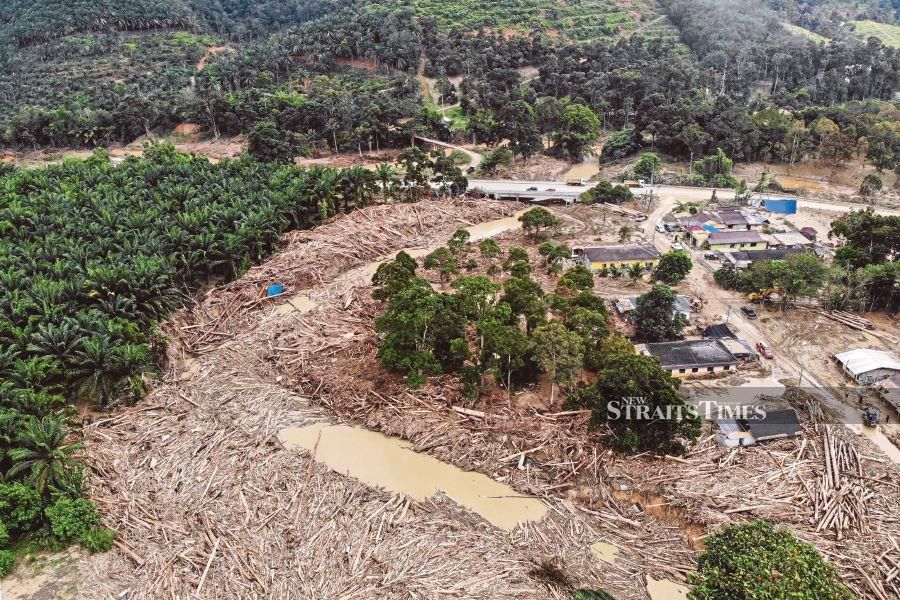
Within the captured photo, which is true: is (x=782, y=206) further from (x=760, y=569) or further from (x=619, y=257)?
(x=760, y=569)

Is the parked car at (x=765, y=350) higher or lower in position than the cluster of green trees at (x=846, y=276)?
lower

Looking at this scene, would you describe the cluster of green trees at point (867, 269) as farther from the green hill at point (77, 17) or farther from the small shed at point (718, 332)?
the green hill at point (77, 17)

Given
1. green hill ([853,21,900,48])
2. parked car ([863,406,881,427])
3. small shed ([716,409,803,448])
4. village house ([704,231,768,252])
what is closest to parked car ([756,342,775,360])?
parked car ([863,406,881,427])

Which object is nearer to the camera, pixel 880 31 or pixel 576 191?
pixel 576 191

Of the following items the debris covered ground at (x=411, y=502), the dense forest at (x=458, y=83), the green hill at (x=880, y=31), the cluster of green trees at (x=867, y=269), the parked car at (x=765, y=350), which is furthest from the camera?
the green hill at (x=880, y=31)

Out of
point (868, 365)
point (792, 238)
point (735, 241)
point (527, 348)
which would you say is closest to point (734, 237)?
point (735, 241)

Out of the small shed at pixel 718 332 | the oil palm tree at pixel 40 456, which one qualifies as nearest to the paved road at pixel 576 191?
the small shed at pixel 718 332
